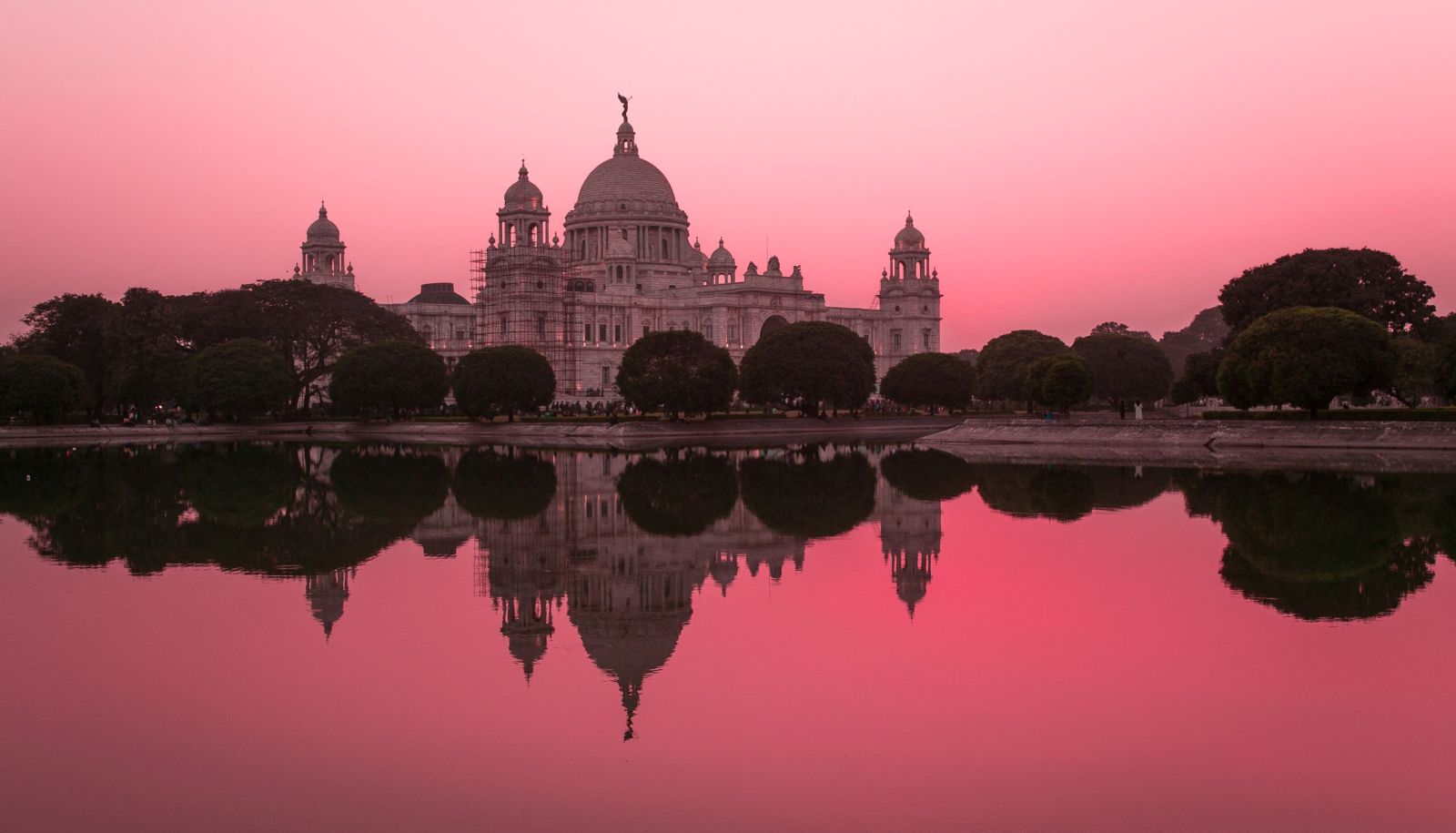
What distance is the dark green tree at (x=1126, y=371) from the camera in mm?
84500

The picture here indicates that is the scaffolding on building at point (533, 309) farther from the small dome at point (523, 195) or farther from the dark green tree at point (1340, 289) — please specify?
the dark green tree at point (1340, 289)

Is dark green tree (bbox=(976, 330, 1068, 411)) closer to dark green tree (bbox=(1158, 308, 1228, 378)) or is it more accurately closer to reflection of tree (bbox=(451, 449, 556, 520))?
reflection of tree (bbox=(451, 449, 556, 520))

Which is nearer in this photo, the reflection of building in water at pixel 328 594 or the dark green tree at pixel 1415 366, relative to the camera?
the reflection of building in water at pixel 328 594

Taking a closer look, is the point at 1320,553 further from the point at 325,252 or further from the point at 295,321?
the point at 325,252

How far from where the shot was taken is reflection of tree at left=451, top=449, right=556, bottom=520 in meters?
30.8

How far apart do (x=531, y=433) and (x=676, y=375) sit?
26.0 feet

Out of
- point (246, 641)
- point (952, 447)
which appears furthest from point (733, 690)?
point (952, 447)

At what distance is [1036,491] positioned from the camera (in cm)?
3522

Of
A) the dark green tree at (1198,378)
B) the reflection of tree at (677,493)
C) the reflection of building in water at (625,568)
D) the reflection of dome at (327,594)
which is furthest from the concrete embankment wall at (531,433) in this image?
the reflection of dome at (327,594)

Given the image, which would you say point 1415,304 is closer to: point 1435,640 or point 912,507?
point 912,507

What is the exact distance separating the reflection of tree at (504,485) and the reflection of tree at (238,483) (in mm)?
4463

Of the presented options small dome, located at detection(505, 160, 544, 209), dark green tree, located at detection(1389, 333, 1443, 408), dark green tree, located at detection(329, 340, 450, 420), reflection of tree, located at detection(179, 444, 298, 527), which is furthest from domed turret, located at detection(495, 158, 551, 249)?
dark green tree, located at detection(1389, 333, 1443, 408)

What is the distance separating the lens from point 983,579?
781 inches

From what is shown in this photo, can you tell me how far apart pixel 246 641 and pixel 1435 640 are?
12.8 meters
